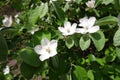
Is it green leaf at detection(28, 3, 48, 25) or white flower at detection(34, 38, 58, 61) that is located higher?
green leaf at detection(28, 3, 48, 25)

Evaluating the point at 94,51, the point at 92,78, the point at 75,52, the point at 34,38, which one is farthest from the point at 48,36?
the point at 94,51

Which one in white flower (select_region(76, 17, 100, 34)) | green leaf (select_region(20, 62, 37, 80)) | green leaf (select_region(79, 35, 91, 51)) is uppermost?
white flower (select_region(76, 17, 100, 34))

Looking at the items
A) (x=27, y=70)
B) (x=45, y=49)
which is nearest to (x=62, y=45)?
(x=45, y=49)

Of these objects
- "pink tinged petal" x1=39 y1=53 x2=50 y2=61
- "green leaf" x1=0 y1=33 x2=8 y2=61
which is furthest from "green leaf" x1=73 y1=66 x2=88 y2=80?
"green leaf" x1=0 y1=33 x2=8 y2=61

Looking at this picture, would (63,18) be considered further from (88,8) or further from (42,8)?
(88,8)

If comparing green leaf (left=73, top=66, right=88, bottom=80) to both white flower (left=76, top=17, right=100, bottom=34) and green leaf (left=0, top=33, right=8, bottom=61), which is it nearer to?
white flower (left=76, top=17, right=100, bottom=34)

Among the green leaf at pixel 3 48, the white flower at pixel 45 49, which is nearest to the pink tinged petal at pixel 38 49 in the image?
the white flower at pixel 45 49

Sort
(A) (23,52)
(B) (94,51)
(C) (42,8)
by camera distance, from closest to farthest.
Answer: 1. (A) (23,52)
2. (C) (42,8)
3. (B) (94,51)
